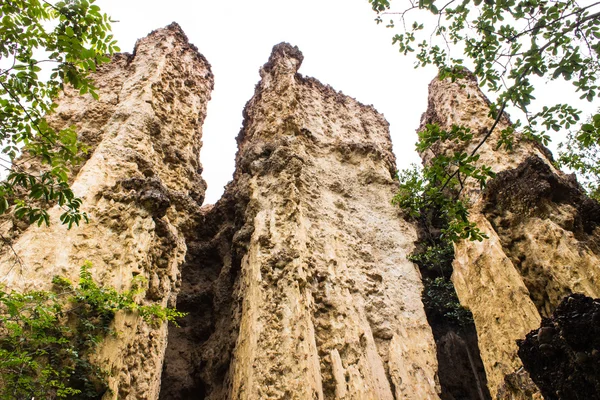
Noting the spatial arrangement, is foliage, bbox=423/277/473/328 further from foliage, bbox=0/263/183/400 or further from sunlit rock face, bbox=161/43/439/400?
foliage, bbox=0/263/183/400

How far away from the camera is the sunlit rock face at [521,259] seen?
744 cm

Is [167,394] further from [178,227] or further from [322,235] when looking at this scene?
[322,235]

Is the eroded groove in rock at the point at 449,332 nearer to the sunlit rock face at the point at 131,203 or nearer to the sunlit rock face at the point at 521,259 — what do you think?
the sunlit rock face at the point at 521,259

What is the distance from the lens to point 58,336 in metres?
5.77

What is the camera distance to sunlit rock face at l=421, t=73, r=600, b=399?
744cm

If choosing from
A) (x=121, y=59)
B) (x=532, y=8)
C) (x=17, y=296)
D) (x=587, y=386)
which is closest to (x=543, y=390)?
(x=587, y=386)

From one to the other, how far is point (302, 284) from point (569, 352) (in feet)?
18.1

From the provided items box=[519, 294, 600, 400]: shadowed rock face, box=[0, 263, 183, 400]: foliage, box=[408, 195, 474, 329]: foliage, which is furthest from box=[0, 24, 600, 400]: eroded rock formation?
box=[519, 294, 600, 400]: shadowed rock face

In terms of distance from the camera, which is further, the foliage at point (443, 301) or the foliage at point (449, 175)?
the foliage at point (443, 301)

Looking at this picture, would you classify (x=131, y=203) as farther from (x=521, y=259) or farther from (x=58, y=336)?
(x=521, y=259)

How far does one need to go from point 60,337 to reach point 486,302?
26.7 ft

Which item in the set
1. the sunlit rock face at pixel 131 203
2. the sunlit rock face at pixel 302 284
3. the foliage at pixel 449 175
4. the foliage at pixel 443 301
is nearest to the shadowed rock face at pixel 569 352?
the foliage at pixel 449 175

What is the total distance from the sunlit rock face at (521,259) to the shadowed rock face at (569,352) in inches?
112

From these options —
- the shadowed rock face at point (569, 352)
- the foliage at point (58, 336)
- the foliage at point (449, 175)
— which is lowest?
the shadowed rock face at point (569, 352)
